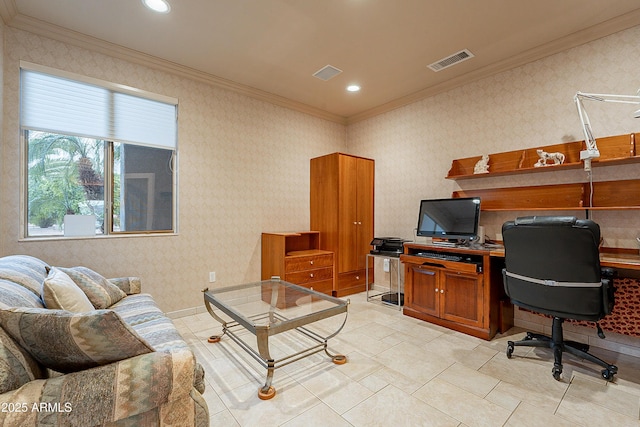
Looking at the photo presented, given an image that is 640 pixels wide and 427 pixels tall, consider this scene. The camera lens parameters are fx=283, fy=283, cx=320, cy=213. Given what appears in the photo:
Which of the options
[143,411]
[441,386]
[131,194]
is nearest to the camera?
[143,411]

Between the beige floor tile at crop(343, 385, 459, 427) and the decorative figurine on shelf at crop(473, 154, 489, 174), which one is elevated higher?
the decorative figurine on shelf at crop(473, 154, 489, 174)

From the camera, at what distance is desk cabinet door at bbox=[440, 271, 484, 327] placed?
8.77 feet

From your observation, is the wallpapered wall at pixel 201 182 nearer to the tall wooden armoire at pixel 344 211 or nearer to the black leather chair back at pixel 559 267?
the tall wooden armoire at pixel 344 211

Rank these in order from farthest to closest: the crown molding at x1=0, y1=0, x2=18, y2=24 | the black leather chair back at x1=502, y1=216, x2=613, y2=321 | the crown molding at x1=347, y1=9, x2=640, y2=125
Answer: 1. the crown molding at x1=347, y1=9, x2=640, y2=125
2. the crown molding at x1=0, y1=0, x2=18, y2=24
3. the black leather chair back at x1=502, y1=216, x2=613, y2=321

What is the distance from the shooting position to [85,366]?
110 cm

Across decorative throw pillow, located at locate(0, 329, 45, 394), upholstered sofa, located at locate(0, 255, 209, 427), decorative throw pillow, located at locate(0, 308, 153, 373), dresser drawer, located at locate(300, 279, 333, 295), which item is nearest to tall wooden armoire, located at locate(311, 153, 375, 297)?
dresser drawer, located at locate(300, 279, 333, 295)

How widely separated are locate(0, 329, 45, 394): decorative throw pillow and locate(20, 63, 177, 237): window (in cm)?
207

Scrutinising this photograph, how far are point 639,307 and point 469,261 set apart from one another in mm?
1232

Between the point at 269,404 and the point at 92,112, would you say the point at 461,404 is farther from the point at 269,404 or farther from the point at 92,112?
the point at 92,112

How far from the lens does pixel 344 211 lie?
4039 millimetres

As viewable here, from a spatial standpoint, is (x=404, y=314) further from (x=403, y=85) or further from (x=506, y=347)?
(x=403, y=85)

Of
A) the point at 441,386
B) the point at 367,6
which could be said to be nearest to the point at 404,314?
the point at 441,386

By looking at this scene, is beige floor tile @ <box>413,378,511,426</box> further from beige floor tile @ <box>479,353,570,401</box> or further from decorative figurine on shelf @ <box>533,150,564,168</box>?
decorative figurine on shelf @ <box>533,150,564,168</box>

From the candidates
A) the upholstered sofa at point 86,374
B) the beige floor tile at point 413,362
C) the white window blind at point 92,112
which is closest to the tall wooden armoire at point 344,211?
the beige floor tile at point 413,362
